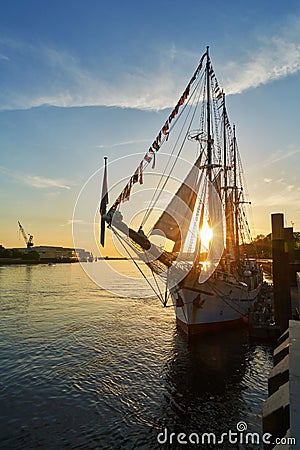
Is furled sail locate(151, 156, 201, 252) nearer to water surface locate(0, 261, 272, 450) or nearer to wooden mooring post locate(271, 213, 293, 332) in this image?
water surface locate(0, 261, 272, 450)

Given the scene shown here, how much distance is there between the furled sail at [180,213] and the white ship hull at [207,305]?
11.4 feet

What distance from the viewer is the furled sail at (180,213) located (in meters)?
26.0

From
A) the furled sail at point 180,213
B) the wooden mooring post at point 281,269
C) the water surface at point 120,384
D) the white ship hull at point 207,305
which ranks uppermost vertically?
the furled sail at point 180,213

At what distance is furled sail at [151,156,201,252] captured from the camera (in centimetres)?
2602

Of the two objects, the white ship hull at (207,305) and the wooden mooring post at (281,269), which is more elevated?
the wooden mooring post at (281,269)

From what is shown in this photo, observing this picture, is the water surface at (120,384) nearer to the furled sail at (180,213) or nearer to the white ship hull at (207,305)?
the white ship hull at (207,305)

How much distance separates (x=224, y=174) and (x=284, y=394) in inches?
1496

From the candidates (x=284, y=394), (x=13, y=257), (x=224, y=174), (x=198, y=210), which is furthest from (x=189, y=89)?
(x=13, y=257)

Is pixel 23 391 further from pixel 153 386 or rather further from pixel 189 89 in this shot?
pixel 189 89

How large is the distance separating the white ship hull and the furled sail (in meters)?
3.48

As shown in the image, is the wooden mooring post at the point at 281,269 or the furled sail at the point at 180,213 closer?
the wooden mooring post at the point at 281,269

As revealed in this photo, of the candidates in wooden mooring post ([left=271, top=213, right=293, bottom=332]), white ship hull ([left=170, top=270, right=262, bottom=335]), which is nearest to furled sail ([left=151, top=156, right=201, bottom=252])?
white ship hull ([left=170, top=270, right=262, bottom=335])

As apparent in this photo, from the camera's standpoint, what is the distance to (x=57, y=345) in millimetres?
22281

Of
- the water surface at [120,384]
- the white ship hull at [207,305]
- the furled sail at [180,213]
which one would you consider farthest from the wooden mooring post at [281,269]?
the furled sail at [180,213]
